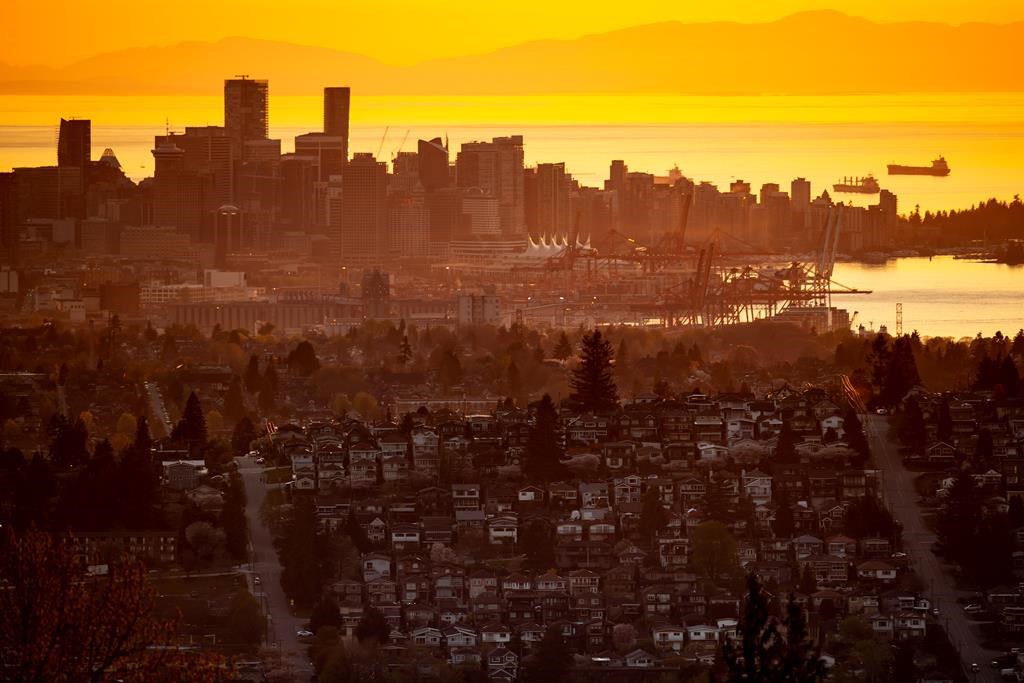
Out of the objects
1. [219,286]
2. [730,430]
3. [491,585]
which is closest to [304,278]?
[219,286]

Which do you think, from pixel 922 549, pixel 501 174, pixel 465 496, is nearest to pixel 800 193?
pixel 501 174

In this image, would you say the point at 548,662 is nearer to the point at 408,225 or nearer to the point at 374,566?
the point at 374,566

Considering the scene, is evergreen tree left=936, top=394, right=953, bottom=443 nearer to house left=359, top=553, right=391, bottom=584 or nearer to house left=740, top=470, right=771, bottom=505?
house left=740, top=470, right=771, bottom=505

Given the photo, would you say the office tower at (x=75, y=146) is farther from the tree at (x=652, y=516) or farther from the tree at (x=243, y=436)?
the tree at (x=652, y=516)

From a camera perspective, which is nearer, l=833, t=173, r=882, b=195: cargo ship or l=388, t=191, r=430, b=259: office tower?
l=388, t=191, r=430, b=259: office tower

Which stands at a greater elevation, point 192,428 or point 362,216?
point 362,216

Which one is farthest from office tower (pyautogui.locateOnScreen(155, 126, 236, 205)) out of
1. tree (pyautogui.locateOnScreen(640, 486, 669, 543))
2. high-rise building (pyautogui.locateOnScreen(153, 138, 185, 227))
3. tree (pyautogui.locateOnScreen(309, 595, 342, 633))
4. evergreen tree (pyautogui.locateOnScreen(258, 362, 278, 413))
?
tree (pyautogui.locateOnScreen(309, 595, 342, 633))

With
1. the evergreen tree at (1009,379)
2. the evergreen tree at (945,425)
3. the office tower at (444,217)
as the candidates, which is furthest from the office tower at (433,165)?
the evergreen tree at (945,425)
